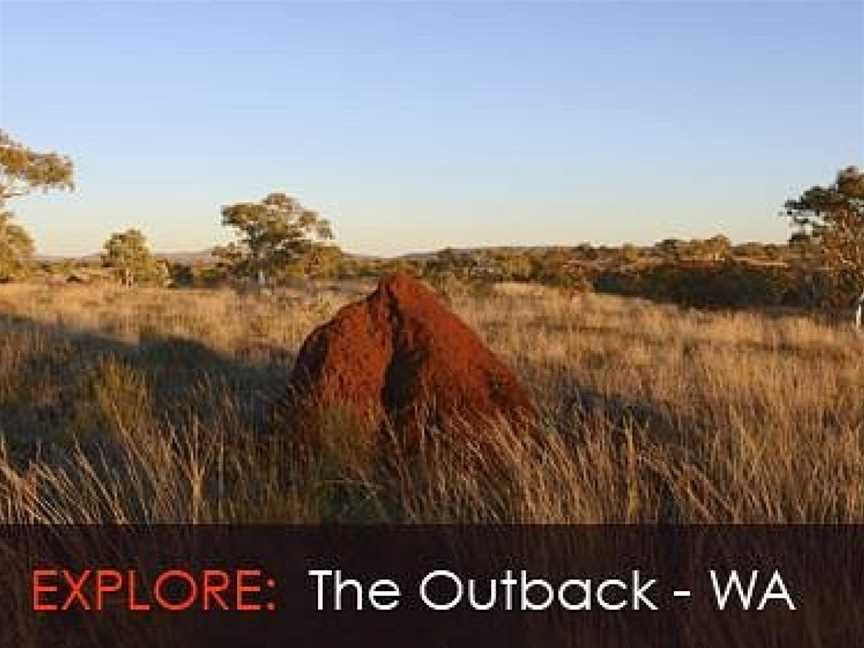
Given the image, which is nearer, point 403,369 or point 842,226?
point 403,369

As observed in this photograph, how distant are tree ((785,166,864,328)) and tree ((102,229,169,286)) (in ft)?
122

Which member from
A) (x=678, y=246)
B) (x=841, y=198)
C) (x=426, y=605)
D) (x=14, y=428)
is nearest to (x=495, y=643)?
(x=426, y=605)

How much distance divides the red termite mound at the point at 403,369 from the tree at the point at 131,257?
50195mm

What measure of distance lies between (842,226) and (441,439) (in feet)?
78.8

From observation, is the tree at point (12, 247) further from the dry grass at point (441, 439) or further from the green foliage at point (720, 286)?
the green foliage at point (720, 286)

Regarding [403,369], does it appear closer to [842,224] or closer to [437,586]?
[437,586]

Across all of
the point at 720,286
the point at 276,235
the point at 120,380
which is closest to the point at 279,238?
the point at 276,235

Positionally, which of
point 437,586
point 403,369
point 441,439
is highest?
point 403,369

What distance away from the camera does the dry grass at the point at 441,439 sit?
174 inches

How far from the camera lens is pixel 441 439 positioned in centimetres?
612

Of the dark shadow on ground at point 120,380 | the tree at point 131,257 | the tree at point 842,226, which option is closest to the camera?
the dark shadow on ground at point 120,380

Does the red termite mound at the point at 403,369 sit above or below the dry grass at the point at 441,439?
above

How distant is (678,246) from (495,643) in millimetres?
85919

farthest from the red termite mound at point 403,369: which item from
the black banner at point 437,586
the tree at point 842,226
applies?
the tree at point 842,226
